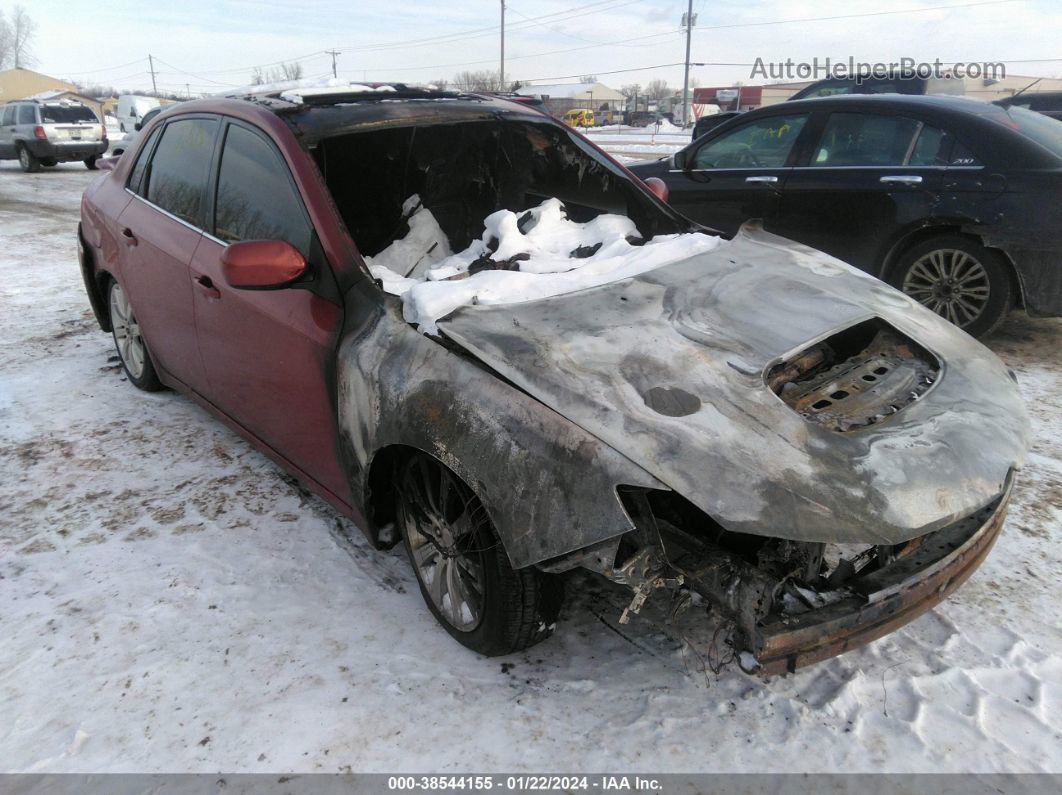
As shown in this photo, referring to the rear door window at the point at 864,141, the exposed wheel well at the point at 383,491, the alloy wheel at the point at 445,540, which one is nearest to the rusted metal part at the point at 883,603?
the alloy wheel at the point at 445,540

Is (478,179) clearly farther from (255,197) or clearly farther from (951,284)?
(951,284)

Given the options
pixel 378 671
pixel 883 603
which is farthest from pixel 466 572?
pixel 883 603

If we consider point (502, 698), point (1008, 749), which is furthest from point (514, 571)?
point (1008, 749)

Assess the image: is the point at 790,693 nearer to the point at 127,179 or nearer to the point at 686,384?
the point at 686,384

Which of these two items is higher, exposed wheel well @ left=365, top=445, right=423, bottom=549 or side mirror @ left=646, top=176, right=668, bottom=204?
side mirror @ left=646, top=176, right=668, bottom=204

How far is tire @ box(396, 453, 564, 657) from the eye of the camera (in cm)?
214

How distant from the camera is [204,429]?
401 centimetres

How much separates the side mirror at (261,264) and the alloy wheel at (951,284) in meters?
4.19

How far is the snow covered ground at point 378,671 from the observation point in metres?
2.02

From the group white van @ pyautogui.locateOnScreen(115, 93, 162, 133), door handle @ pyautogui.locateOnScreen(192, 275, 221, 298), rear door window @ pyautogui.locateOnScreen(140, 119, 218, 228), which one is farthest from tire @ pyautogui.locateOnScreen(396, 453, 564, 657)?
white van @ pyautogui.locateOnScreen(115, 93, 162, 133)

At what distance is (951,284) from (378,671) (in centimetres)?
447

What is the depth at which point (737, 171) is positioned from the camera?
5805 millimetres

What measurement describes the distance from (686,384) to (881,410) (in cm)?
61

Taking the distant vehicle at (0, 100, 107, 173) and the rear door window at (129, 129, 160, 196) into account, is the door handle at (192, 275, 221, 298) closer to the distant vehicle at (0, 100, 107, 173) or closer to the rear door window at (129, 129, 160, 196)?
the rear door window at (129, 129, 160, 196)
